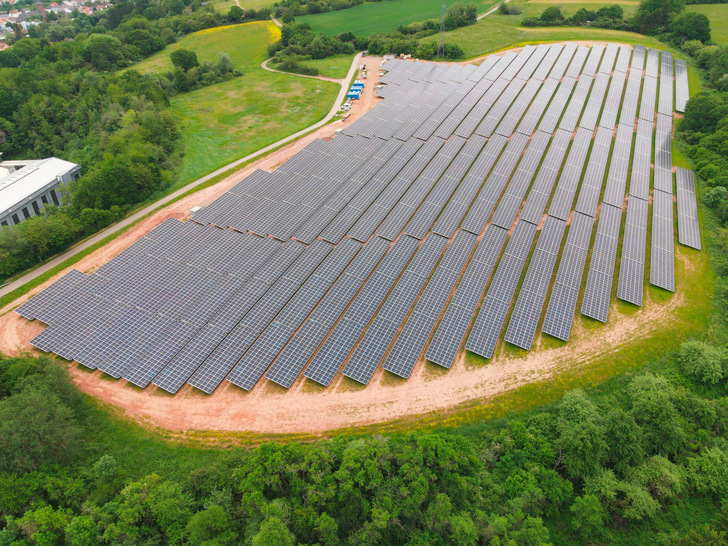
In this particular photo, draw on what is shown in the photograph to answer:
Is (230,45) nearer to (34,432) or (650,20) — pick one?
(34,432)

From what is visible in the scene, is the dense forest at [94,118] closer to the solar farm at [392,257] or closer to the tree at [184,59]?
the tree at [184,59]

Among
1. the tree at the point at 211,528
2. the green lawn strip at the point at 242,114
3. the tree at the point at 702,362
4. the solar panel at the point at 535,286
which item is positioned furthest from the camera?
the green lawn strip at the point at 242,114

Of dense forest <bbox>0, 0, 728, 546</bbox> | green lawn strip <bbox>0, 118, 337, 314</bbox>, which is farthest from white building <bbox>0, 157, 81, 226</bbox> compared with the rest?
dense forest <bbox>0, 0, 728, 546</bbox>

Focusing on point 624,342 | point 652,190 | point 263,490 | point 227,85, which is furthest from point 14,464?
point 227,85

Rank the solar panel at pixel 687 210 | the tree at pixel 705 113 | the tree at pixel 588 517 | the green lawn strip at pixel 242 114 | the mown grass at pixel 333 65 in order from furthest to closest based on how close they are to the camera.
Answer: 1. the mown grass at pixel 333 65
2. the green lawn strip at pixel 242 114
3. the tree at pixel 705 113
4. the solar panel at pixel 687 210
5. the tree at pixel 588 517

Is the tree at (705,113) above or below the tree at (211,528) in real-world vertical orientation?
above

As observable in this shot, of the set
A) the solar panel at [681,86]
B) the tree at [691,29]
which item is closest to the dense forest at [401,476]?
the solar panel at [681,86]
